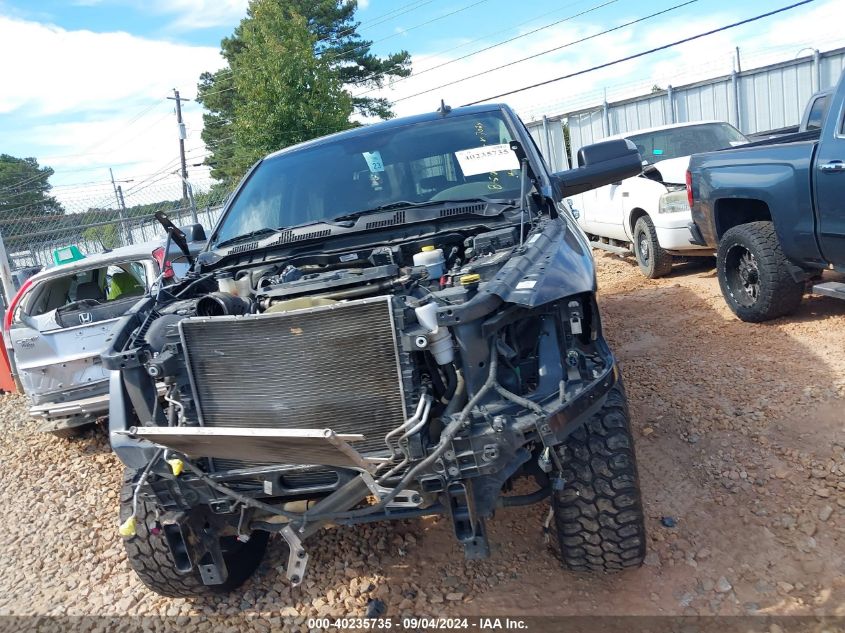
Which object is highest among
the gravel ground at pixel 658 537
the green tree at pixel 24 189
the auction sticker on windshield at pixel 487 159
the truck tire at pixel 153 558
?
the green tree at pixel 24 189

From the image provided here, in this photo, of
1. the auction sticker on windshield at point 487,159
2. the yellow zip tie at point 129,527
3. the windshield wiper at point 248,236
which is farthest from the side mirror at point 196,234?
the yellow zip tie at point 129,527

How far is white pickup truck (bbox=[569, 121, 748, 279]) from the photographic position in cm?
708

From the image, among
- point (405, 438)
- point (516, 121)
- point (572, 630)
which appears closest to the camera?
point (405, 438)

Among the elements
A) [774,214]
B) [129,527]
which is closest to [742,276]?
[774,214]

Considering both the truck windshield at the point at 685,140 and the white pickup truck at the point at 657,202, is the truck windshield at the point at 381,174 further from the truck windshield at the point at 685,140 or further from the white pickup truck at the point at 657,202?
the truck windshield at the point at 685,140

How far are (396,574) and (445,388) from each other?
120 centimetres

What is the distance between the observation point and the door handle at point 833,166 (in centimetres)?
443

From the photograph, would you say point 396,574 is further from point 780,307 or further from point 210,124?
point 210,124

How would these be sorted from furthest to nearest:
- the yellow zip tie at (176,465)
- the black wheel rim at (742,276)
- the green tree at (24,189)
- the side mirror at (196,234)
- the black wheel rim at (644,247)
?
the green tree at (24,189), the black wheel rim at (644,247), the black wheel rim at (742,276), the side mirror at (196,234), the yellow zip tie at (176,465)

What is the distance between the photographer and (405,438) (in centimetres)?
229

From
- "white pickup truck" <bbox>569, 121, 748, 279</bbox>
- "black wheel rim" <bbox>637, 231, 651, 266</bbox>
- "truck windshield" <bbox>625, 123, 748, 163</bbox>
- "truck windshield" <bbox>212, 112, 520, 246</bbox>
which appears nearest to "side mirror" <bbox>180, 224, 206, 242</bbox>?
"truck windshield" <bbox>212, 112, 520, 246</bbox>

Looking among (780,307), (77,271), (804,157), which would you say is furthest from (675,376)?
(77,271)

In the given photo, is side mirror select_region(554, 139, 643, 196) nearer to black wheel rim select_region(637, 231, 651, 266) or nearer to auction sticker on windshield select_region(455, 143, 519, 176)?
auction sticker on windshield select_region(455, 143, 519, 176)

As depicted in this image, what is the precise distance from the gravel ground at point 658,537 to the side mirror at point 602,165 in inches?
56.8
